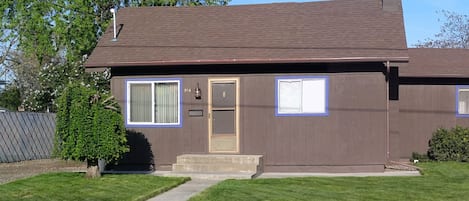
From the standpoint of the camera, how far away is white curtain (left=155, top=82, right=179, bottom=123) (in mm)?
15305

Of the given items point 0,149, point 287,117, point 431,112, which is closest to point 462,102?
point 431,112

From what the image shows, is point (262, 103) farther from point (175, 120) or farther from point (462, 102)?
point (462, 102)

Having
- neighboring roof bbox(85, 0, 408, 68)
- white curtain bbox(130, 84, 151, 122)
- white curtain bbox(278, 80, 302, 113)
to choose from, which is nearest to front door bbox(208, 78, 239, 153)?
neighboring roof bbox(85, 0, 408, 68)

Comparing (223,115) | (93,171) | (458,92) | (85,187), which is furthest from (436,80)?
(85,187)

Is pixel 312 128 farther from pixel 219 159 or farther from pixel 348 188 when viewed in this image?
pixel 348 188

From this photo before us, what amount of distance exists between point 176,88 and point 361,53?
4.74 meters

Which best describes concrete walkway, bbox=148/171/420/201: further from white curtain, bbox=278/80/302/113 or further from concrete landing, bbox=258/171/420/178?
white curtain, bbox=278/80/302/113

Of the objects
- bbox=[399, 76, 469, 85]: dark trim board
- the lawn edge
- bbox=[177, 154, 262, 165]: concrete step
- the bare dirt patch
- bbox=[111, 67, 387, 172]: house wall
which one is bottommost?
the bare dirt patch

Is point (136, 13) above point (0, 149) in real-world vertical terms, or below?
above

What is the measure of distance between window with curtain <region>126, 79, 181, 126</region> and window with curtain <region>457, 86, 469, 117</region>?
8.73 metres

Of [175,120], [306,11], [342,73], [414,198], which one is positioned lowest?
[414,198]

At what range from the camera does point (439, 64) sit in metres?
18.6

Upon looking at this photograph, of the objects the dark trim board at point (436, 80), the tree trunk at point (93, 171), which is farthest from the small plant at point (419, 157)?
the tree trunk at point (93, 171)

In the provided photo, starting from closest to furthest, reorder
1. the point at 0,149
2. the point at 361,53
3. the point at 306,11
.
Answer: the point at 361,53, the point at 306,11, the point at 0,149
